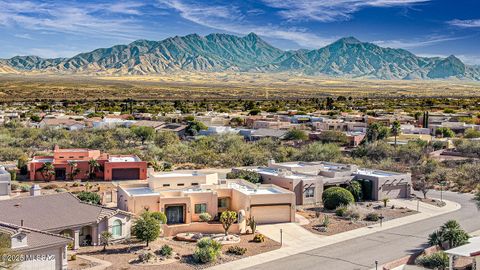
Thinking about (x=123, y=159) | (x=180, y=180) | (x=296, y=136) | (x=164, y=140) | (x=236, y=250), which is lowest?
(x=236, y=250)

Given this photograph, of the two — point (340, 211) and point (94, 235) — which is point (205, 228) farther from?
point (340, 211)

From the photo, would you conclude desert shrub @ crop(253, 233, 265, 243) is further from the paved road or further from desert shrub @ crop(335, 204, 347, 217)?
desert shrub @ crop(335, 204, 347, 217)

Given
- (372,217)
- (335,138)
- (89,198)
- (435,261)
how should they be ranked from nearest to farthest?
(435,261), (372,217), (89,198), (335,138)

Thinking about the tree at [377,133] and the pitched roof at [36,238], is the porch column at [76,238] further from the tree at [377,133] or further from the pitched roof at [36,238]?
the tree at [377,133]

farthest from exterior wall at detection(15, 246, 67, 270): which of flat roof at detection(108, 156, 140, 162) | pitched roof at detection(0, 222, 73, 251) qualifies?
flat roof at detection(108, 156, 140, 162)

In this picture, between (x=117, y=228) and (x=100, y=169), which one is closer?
(x=117, y=228)

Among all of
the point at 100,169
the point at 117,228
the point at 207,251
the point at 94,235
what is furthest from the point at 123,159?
the point at 207,251
